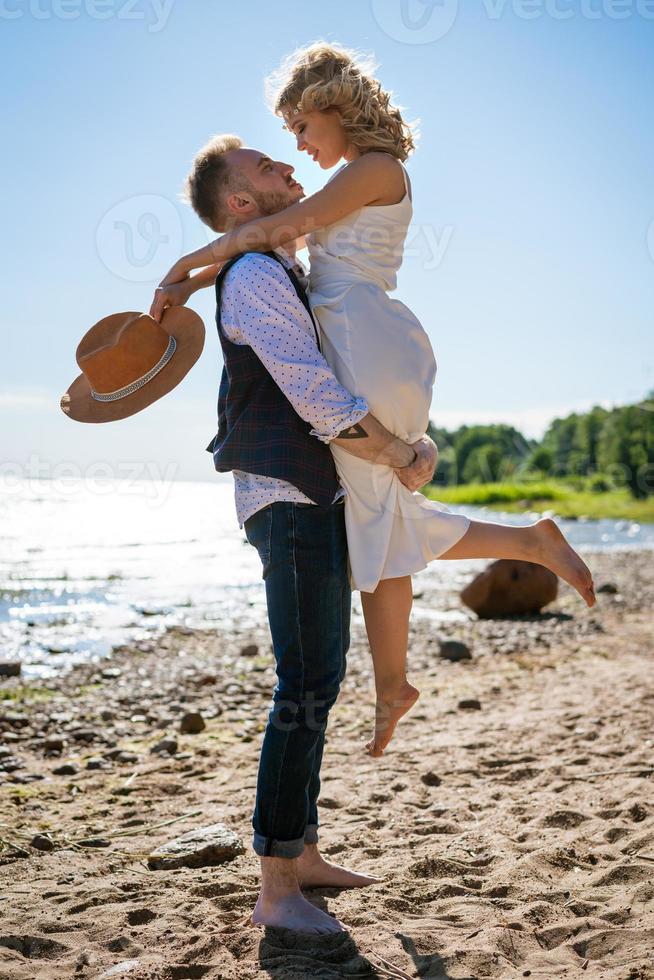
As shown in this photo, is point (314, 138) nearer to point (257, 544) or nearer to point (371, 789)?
point (257, 544)

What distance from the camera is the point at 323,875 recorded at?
309 centimetres

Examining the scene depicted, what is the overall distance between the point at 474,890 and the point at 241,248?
7.79 ft

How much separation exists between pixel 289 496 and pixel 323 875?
1483 mm

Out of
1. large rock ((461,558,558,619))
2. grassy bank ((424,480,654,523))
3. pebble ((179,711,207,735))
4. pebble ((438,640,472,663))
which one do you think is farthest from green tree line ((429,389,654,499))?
pebble ((179,711,207,735))

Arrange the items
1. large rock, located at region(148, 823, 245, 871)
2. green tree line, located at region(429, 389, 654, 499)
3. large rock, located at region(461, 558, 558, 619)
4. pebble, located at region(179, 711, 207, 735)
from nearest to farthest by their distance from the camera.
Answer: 1. large rock, located at region(148, 823, 245, 871)
2. pebble, located at region(179, 711, 207, 735)
3. large rock, located at region(461, 558, 558, 619)
4. green tree line, located at region(429, 389, 654, 499)

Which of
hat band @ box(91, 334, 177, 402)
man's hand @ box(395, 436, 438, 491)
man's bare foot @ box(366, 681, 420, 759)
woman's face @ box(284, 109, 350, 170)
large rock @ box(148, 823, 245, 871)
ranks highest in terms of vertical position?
woman's face @ box(284, 109, 350, 170)

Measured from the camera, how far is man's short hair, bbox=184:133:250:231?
2.85 m

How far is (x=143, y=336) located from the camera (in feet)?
9.34

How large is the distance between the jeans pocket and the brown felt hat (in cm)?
59

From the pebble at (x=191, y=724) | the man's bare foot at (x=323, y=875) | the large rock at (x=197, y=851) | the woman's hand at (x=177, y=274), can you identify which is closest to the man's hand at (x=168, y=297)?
the woman's hand at (x=177, y=274)

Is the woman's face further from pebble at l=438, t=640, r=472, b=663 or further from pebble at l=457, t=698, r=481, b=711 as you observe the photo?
pebble at l=438, t=640, r=472, b=663

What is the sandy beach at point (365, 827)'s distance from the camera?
255 centimetres

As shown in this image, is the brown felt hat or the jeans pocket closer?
the jeans pocket

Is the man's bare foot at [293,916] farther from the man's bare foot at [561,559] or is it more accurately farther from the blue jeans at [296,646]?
the man's bare foot at [561,559]
